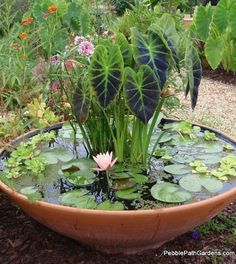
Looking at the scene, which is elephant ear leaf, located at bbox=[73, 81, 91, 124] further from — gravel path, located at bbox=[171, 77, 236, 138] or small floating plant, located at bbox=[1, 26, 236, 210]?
gravel path, located at bbox=[171, 77, 236, 138]

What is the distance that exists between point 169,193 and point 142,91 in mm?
444

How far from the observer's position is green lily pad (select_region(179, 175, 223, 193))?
2010mm

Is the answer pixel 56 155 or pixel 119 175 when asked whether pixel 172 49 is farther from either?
pixel 56 155

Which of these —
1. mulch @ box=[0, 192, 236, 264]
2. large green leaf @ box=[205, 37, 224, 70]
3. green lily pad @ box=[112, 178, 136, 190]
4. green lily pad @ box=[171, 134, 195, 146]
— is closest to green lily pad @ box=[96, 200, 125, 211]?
green lily pad @ box=[112, 178, 136, 190]

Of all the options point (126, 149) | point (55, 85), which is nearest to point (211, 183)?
point (126, 149)

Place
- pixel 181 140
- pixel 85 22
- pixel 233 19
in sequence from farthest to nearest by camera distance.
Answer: pixel 233 19, pixel 85 22, pixel 181 140

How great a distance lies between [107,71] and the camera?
6.15 ft

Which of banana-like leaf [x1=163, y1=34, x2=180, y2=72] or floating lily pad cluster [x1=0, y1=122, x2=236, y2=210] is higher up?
banana-like leaf [x1=163, y1=34, x2=180, y2=72]

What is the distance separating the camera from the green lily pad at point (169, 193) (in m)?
1.93

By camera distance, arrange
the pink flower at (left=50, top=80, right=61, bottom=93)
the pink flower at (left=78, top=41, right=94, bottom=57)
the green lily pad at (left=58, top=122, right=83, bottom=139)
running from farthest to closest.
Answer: the pink flower at (left=50, top=80, right=61, bottom=93) → the green lily pad at (left=58, top=122, right=83, bottom=139) → the pink flower at (left=78, top=41, right=94, bottom=57)

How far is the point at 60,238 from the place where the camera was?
2.20m

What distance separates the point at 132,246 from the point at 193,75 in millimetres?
775

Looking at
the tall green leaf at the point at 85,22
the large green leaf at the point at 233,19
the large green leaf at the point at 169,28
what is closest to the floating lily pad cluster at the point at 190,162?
the large green leaf at the point at 169,28

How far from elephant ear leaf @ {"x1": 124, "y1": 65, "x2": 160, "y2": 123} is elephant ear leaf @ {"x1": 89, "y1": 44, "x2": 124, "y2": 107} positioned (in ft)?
0.13
